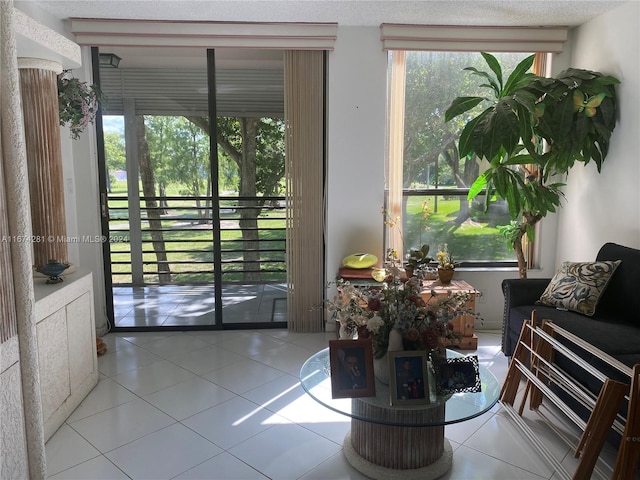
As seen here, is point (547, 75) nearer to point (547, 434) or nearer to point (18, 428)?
point (547, 434)

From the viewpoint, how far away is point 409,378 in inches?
83.6

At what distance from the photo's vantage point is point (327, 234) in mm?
4230

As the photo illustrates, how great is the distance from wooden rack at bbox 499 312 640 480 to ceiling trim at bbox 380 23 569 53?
2.35 meters

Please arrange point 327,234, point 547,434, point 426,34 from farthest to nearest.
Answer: point 327,234
point 426,34
point 547,434

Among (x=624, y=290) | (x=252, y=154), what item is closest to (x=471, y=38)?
(x=252, y=154)

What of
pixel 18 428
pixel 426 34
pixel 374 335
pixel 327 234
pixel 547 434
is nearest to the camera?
pixel 18 428

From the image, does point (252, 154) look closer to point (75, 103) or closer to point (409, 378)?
point (75, 103)

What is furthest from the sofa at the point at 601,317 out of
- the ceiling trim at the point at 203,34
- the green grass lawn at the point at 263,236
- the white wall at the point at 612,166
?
the ceiling trim at the point at 203,34

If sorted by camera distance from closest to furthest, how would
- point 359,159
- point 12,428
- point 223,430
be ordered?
point 12,428 → point 223,430 → point 359,159

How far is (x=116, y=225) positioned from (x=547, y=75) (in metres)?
3.87

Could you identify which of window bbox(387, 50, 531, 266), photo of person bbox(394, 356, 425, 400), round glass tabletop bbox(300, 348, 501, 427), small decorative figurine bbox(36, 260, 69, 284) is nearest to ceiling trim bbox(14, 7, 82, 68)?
small decorative figurine bbox(36, 260, 69, 284)

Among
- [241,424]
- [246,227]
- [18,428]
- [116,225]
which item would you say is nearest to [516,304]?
[241,424]

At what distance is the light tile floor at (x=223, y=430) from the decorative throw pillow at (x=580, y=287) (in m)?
0.63

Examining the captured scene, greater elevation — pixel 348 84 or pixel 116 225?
pixel 348 84
